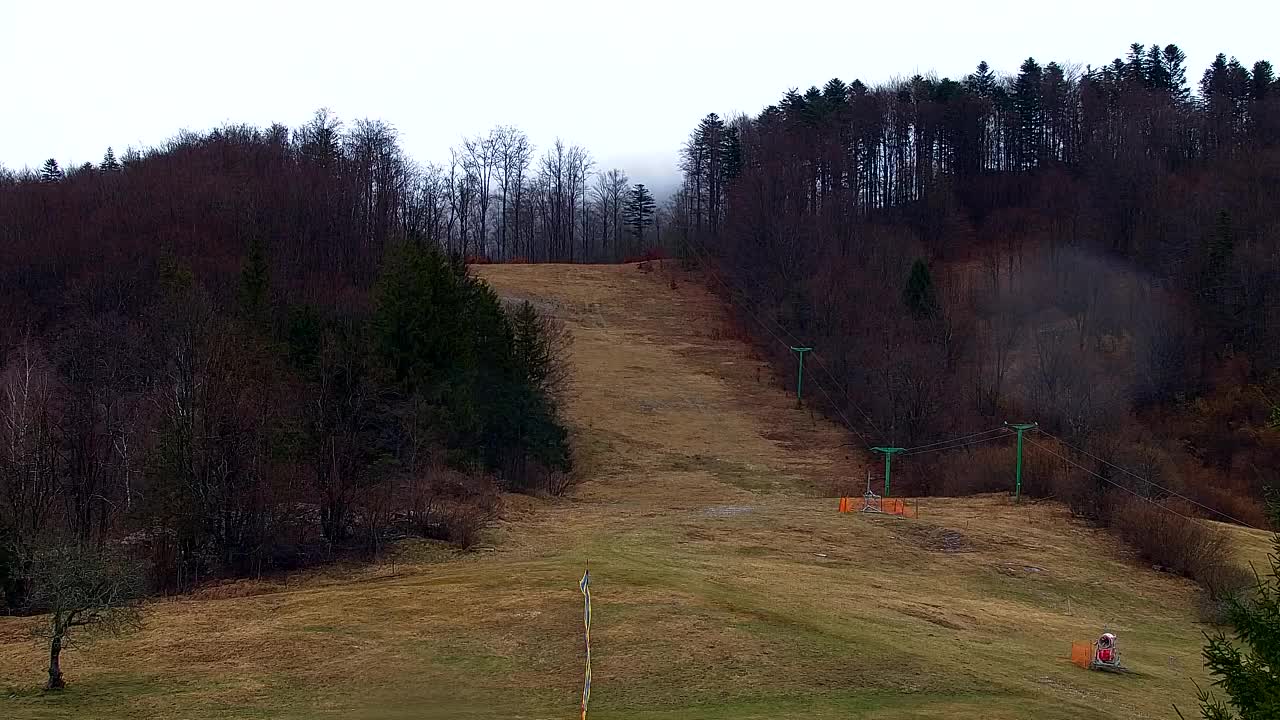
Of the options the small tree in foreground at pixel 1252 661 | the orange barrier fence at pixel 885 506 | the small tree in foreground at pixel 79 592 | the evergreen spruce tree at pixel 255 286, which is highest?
the evergreen spruce tree at pixel 255 286

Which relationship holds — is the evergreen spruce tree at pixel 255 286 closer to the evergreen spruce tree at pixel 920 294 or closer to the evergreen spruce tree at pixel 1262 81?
the evergreen spruce tree at pixel 920 294

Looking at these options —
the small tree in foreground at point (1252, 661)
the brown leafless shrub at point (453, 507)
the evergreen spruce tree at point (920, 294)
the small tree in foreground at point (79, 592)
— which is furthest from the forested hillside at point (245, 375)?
the evergreen spruce tree at point (920, 294)

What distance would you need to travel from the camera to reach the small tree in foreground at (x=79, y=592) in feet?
46.2

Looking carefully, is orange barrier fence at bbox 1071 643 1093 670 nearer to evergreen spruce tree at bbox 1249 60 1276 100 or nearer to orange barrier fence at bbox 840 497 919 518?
orange barrier fence at bbox 840 497 919 518

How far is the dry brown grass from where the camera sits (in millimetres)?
14664

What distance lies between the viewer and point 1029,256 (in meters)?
71.6

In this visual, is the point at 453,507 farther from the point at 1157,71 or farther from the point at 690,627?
the point at 1157,71

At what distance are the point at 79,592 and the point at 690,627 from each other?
917 cm

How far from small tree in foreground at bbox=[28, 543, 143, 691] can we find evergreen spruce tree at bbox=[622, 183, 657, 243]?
293 feet

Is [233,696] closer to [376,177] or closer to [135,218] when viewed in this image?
[135,218]

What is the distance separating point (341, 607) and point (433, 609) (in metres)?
1.77

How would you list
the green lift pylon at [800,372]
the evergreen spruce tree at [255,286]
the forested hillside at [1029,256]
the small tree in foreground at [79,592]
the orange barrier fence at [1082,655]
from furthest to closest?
1. the green lift pylon at [800,372]
2. the forested hillside at [1029,256]
3. the evergreen spruce tree at [255,286]
4. the orange barrier fence at [1082,655]
5. the small tree in foreground at [79,592]

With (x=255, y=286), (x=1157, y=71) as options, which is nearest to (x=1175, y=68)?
(x=1157, y=71)

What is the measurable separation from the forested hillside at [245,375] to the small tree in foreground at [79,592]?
2.08 m
